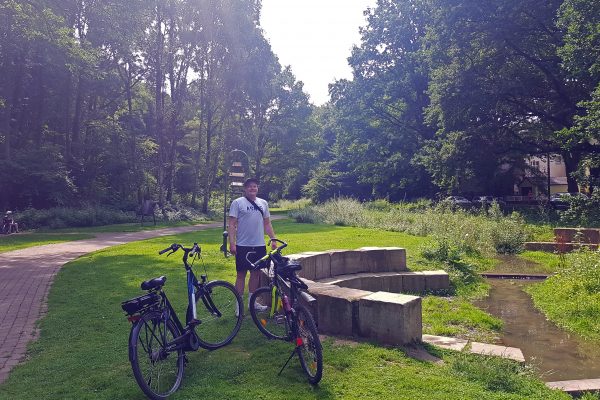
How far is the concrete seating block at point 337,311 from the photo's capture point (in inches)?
214

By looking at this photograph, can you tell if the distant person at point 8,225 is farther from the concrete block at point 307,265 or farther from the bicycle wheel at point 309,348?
the bicycle wheel at point 309,348

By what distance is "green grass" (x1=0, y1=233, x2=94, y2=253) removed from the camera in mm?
16312

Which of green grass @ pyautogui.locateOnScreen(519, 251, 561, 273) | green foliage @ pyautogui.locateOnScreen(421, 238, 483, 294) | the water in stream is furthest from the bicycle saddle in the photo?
green grass @ pyautogui.locateOnScreen(519, 251, 561, 273)

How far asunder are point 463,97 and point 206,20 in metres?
18.9

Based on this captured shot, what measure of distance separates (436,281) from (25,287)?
26.6 feet

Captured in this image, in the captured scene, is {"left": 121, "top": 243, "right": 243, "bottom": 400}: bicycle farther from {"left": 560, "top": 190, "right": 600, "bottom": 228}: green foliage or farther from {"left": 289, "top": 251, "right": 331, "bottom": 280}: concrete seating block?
{"left": 560, "top": 190, "right": 600, "bottom": 228}: green foliage

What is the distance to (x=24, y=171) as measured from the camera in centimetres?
2594

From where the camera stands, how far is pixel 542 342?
6.03m

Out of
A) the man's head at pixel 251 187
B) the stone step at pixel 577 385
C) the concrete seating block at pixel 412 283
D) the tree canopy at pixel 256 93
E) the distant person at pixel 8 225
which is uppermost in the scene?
the tree canopy at pixel 256 93

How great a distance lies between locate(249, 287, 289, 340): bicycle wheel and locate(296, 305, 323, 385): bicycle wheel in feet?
1.40

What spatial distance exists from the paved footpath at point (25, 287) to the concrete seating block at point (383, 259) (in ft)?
19.2

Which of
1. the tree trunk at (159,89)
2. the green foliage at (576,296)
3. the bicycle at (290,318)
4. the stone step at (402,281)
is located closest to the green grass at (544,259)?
the green foliage at (576,296)

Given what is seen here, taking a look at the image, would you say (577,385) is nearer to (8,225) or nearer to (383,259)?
(383,259)

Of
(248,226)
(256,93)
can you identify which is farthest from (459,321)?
(256,93)
